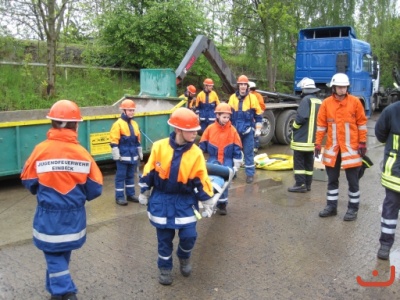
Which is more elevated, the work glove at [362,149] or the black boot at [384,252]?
the work glove at [362,149]

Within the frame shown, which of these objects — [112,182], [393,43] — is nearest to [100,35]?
[112,182]

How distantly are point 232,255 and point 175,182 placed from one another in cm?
140

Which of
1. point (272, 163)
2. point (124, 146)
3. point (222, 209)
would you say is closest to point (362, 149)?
point (222, 209)

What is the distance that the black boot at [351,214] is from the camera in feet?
18.8

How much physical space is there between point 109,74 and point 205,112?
683 centimetres

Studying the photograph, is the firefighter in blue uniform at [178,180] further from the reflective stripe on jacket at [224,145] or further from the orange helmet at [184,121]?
the reflective stripe on jacket at [224,145]

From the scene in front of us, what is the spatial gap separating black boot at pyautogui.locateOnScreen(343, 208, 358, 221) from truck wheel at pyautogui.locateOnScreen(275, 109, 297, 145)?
6060mm

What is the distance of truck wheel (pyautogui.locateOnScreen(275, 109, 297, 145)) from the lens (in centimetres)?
1173

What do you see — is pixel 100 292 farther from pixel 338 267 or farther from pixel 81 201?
pixel 338 267

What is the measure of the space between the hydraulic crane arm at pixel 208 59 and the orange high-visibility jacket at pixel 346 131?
5182mm

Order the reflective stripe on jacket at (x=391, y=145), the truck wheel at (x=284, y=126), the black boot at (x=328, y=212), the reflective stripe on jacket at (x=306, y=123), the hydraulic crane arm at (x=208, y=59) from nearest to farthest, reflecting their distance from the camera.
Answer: the reflective stripe on jacket at (x=391, y=145) → the black boot at (x=328, y=212) → the reflective stripe on jacket at (x=306, y=123) → the hydraulic crane arm at (x=208, y=59) → the truck wheel at (x=284, y=126)

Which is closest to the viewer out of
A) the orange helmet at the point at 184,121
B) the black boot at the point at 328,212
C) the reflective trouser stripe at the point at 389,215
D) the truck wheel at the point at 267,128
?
the orange helmet at the point at 184,121

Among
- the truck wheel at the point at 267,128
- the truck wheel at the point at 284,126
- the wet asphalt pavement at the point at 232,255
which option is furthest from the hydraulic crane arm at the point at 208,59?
the wet asphalt pavement at the point at 232,255

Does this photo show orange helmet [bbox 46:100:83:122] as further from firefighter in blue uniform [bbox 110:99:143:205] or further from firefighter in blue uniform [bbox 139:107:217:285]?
firefighter in blue uniform [bbox 110:99:143:205]
